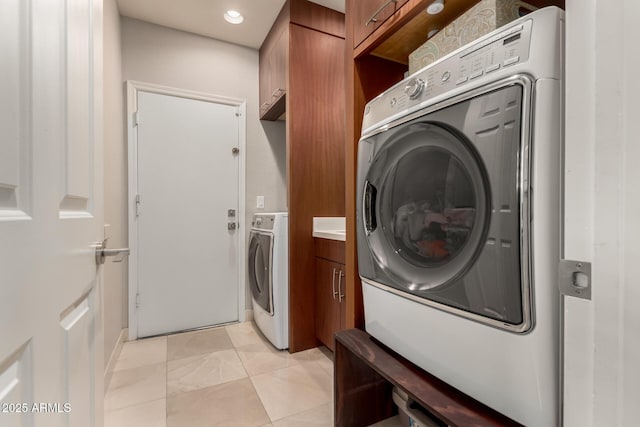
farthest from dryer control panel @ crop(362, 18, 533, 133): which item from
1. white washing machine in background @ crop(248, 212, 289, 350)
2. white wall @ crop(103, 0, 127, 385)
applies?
white wall @ crop(103, 0, 127, 385)

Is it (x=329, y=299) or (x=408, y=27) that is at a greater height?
(x=408, y=27)

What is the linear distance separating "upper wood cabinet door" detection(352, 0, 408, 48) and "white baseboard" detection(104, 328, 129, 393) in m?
2.23

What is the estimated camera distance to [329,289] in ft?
6.17

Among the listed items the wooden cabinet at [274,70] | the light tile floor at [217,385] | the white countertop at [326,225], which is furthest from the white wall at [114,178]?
the white countertop at [326,225]

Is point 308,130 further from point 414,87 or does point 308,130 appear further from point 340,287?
point 414,87

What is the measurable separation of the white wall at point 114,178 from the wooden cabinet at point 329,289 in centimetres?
131

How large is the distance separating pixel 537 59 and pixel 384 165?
0.49 meters

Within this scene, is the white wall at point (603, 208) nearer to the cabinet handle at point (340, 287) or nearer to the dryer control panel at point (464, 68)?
the dryer control panel at point (464, 68)

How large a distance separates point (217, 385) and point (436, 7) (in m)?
2.06

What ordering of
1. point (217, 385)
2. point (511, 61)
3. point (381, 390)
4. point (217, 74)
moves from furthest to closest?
point (217, 74) < point (217, 385) < point (381, 390) < point (511, 61)

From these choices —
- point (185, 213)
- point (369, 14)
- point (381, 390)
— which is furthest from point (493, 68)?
point (185, 213)

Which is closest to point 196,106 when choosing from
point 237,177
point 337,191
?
→ point 237,177

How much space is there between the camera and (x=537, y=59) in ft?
1.90

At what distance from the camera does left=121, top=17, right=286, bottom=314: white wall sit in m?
2.25
